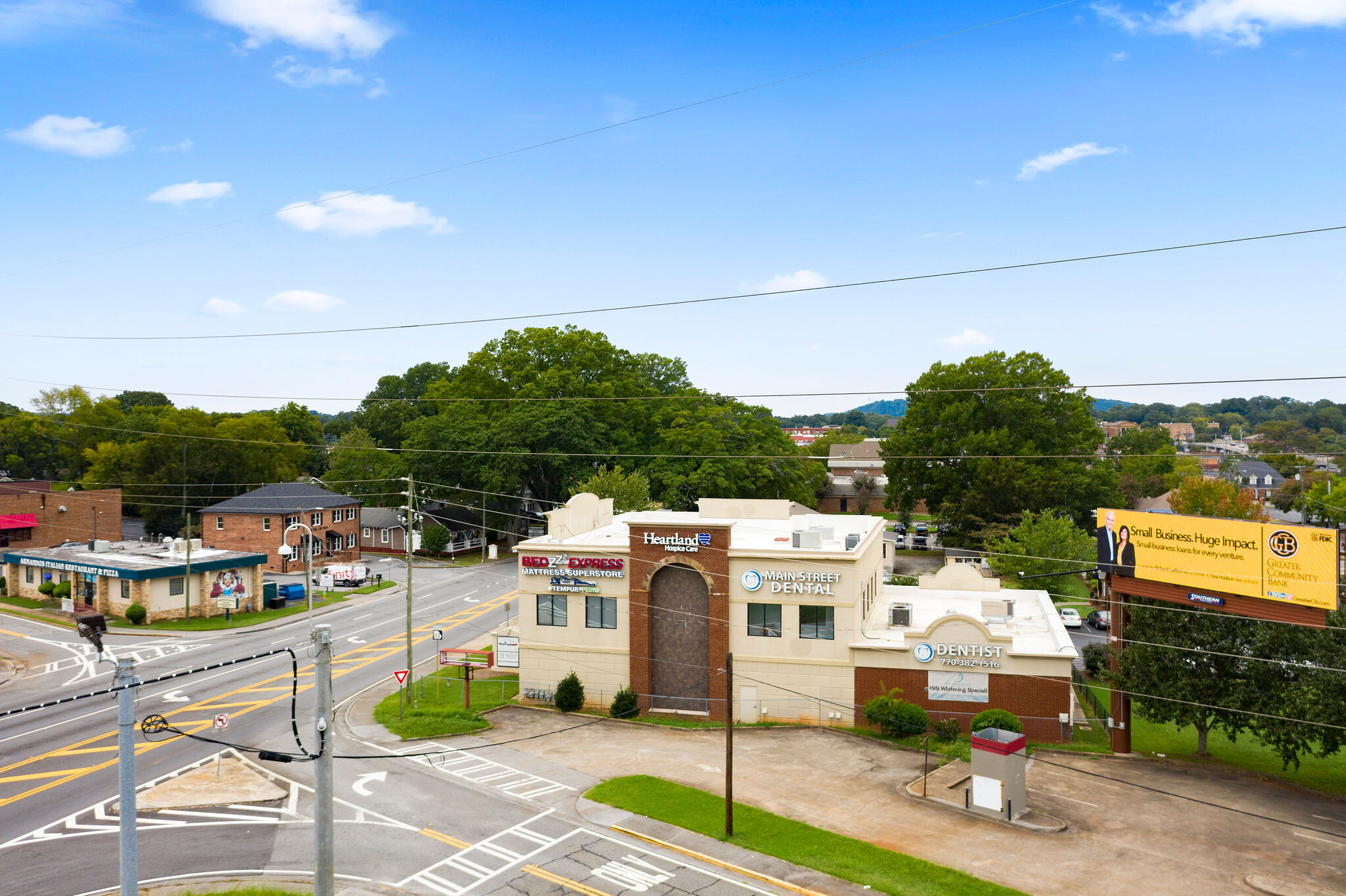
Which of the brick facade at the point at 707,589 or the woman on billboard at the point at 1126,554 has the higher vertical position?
the woman on billboard at the point at 1126,554

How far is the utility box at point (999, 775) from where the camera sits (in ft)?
84.9

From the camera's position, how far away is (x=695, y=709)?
120 ft

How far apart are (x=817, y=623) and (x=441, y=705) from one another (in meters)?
16.4

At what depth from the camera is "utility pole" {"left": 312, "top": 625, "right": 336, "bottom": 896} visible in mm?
16250

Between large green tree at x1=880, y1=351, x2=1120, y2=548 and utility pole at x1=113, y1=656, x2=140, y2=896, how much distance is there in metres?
64.2

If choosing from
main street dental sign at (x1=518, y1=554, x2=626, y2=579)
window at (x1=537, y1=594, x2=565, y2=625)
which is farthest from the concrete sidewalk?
main street dental sign at (x1=518, y1=554, x2=626, y2=579)

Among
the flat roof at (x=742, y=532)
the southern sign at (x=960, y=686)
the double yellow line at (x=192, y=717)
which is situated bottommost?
the double yellow line at (x=192, y=717)

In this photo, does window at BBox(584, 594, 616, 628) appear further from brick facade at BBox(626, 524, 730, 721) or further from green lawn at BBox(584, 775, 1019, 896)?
green lawn at BBox(584, 775, 1019, 896)

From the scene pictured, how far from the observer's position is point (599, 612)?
124ft

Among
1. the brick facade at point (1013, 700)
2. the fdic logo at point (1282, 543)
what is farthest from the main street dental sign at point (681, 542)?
the fdic logo at point (1282, 543)

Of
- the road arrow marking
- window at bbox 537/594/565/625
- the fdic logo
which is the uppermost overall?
the fdic logo

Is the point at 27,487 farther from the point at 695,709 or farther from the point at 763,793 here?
the point at 763,793

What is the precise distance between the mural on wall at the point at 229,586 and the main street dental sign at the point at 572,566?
27.4 meters

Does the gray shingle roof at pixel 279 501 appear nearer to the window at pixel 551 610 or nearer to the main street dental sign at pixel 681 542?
the window at pixel 551 610
